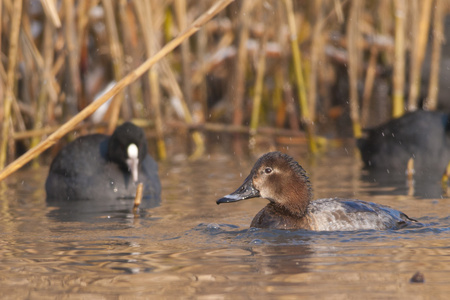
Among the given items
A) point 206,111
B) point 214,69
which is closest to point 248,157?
point 206,111

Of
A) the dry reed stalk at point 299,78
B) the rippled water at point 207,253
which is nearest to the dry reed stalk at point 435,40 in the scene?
the dry reed stalk at point 299,78

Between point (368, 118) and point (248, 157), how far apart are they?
3.37 m

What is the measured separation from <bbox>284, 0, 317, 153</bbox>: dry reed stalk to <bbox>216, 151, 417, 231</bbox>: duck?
3826mm

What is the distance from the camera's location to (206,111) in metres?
12.2

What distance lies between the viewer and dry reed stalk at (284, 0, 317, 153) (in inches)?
372

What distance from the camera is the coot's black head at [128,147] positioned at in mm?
8102

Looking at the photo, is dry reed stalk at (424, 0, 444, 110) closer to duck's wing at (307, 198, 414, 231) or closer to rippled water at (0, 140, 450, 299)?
rippled water at (0, 140, 450, 299)

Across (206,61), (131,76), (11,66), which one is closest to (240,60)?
(206,61)

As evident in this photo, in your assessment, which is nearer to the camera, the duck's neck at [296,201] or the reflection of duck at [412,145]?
the duck's neck at [296,201]

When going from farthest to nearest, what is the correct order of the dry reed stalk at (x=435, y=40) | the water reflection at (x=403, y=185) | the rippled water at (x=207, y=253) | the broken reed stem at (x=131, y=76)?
the dry reed stalk at (x=435, y=40) < the water reflection at (x=403, y=185) < the broken reed stem at (x=131, y=76) < the rippled water at (x=207, y=253)

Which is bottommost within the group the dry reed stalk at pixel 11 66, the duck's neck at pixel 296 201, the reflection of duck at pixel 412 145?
the duck's neck at pixel 296 201

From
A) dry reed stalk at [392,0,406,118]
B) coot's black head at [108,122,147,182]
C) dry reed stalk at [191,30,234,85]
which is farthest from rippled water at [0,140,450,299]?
dry reed stalk at [191,30,234,85]

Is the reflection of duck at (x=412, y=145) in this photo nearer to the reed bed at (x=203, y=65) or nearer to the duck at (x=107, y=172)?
the reed bed at (x=203, y=65)

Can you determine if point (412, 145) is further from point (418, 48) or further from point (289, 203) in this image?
point (289, 203)
